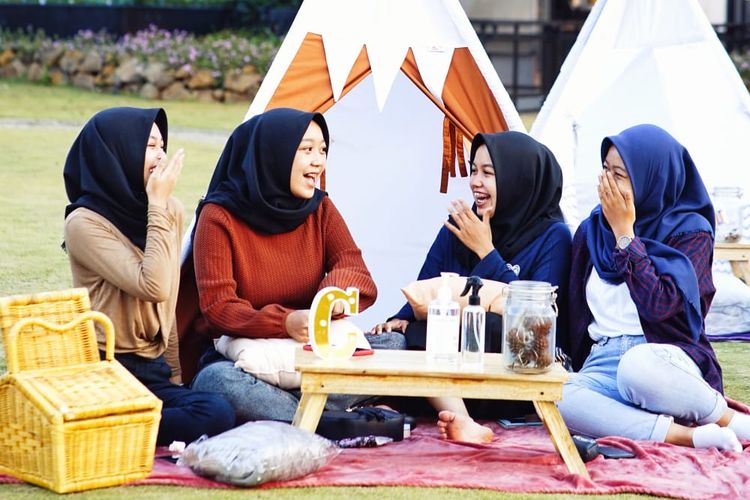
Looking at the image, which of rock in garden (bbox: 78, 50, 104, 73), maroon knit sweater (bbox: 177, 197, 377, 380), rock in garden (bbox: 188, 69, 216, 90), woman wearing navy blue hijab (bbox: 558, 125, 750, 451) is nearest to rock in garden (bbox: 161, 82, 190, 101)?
rock in garden (bbox: 188, 69, 216, 90)

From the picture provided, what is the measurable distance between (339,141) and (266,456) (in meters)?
2.71

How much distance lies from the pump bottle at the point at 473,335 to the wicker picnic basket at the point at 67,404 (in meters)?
0.89

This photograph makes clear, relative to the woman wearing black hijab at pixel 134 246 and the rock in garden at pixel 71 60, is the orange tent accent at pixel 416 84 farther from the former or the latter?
the rock in garden at pixel 71 60

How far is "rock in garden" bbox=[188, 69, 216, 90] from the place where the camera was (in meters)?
15.2

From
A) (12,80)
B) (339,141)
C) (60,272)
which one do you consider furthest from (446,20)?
(12,80)

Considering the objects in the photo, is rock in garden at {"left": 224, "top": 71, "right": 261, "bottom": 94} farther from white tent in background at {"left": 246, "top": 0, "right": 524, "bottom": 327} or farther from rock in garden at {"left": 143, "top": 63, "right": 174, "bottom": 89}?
white tent in background at {"left": 246, "top": 0, "right": 524, "bottom": 327}

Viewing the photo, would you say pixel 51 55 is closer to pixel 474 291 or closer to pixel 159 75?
pixel 159 75

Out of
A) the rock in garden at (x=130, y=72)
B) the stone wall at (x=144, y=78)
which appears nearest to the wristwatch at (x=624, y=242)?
the stone wall at (x=144, y=78)

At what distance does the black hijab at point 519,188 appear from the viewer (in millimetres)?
4449

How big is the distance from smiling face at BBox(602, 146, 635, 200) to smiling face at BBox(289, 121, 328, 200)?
3.26 ft

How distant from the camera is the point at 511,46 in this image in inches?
601

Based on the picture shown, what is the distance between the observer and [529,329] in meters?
3.51

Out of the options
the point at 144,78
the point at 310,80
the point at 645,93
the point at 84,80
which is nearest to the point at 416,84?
the point at 310,80

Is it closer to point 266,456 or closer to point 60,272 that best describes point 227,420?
point 266,456
